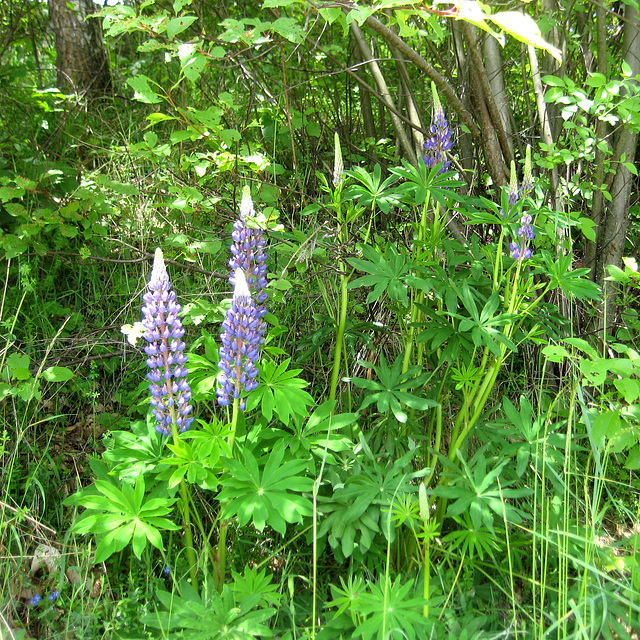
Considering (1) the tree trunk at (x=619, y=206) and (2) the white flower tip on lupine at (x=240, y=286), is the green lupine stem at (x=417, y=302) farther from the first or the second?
(1) the tree trunk at (x=619, y=206)

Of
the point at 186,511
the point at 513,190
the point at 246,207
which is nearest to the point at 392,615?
the point at 186,511

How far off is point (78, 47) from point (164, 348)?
3762mm

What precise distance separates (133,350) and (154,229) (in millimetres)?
723

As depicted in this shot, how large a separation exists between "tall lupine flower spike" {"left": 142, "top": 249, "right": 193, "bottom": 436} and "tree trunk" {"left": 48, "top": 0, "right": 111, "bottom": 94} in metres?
3.33

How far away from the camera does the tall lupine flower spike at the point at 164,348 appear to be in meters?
1.79

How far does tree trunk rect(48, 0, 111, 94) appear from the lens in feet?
14.6

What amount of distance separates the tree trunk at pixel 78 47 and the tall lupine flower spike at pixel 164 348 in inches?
131

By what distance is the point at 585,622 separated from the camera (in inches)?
69.4

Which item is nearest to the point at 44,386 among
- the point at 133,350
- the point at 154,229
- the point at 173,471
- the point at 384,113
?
the point at 133,350

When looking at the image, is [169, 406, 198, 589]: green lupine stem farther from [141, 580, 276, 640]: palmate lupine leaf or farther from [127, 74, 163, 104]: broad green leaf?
[127, 74, 163, 104]: broad green leaf

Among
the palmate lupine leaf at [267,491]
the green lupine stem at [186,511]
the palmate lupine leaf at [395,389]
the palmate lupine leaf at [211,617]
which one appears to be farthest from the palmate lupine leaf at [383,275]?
the palmate lupine leaf at [211,617]

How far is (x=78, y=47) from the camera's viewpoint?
14.8 ft

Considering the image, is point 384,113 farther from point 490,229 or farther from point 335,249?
point 335,249

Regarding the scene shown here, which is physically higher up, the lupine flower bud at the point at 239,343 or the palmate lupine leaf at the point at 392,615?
the lupine flower bud at the point at 239,343
